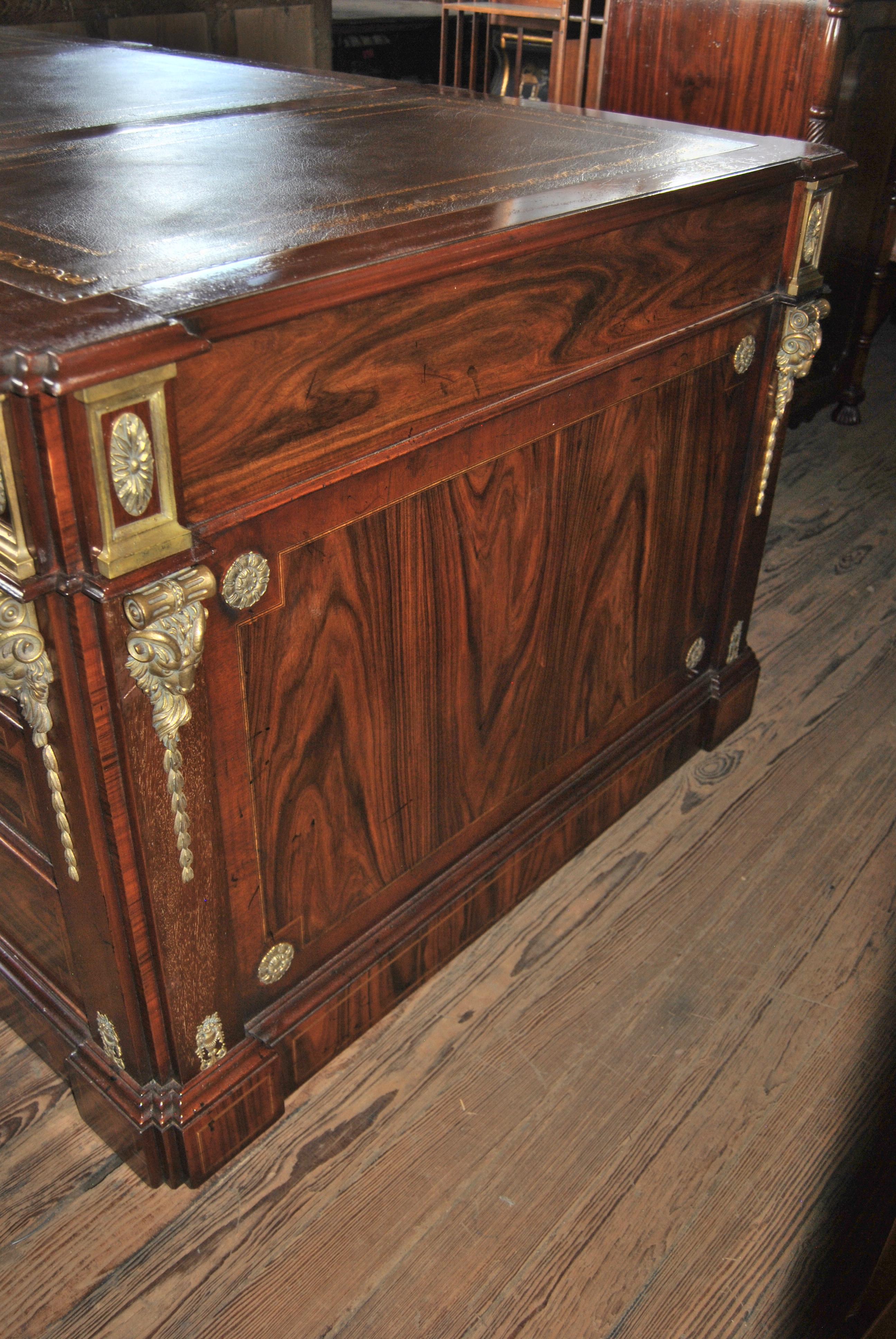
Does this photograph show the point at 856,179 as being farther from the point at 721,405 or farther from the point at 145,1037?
the point at 145,1037

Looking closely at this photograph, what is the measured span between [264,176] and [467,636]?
59 cm

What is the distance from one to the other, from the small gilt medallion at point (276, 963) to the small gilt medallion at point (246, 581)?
435 millimetres

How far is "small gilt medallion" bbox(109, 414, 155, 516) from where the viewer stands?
87 centimetres

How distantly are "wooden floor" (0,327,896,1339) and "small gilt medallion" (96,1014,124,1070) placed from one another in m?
0.17

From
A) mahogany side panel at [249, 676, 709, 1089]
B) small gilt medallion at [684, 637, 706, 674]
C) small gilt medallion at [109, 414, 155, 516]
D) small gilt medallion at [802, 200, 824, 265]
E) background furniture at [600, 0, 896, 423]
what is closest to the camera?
small gilt medallion at [109, 414, 155, 516]

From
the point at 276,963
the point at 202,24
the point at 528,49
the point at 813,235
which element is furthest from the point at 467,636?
the point at 528,49

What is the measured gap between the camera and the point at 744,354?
1.66 m

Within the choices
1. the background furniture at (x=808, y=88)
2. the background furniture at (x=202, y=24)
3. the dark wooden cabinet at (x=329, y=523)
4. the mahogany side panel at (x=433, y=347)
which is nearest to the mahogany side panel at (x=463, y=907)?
the dark wooden cabinet at (x=329, y=523)

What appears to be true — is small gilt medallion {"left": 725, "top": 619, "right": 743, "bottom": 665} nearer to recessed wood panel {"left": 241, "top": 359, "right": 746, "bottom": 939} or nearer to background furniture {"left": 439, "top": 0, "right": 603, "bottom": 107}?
recessed wood panel {"left": 241, "top": 359, "right": 746, "bottom": 939}

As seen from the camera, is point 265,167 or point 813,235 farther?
point 813,235

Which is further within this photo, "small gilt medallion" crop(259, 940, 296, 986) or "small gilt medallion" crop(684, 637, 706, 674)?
"small gilt medallion" crop(684, 637, 706, 674)

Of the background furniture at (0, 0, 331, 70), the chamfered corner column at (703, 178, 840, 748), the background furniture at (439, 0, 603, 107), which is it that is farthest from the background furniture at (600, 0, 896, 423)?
the chamfered corner column at (703, 178, 840, 748)

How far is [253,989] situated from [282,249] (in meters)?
0.79

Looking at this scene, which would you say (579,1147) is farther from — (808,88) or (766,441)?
(808,88)
